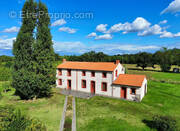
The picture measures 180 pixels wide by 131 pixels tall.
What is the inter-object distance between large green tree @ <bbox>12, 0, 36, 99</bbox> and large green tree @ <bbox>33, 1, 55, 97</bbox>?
1000 mm

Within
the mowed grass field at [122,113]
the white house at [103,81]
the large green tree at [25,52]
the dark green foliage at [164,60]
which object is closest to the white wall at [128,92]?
the white house at [103,81]

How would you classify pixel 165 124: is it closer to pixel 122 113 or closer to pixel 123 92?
pixel 122 113

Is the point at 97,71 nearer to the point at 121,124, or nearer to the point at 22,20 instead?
the point at 121,124

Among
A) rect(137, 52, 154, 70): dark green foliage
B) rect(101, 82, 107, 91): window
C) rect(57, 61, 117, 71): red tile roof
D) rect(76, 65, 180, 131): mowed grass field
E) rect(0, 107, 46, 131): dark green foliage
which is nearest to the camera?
rect(0, 107, 46, 131): dark green foliage

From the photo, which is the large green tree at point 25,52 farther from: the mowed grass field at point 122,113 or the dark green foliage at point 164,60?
the dark green foliage at point 164,60

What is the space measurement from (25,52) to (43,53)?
298 cm

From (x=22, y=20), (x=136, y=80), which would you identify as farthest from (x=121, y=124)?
(x=22, y=20)

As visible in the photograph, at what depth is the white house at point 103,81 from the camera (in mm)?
21578

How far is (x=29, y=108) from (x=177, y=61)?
8296 cm

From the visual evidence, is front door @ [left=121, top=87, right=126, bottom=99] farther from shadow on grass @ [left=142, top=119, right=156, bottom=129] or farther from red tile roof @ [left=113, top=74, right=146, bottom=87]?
shadow on grass @ [left=142, top=119, right=156, bottom=129]

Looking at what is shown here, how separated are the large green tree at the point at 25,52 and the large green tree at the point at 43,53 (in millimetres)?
1000

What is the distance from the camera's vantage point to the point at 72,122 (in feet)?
44.0

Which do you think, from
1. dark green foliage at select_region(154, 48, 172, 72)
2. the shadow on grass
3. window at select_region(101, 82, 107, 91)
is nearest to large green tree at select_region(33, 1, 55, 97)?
window at select_region(101, 82, 107, 91)

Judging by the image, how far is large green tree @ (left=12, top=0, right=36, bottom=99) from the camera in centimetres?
1956
